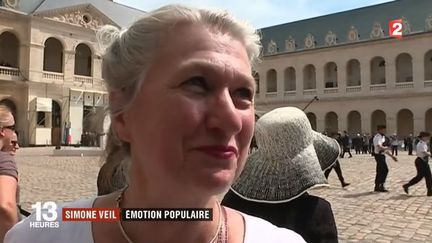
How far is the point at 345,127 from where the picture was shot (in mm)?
44875

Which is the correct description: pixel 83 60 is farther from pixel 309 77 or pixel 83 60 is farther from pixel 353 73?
pixel 353 73

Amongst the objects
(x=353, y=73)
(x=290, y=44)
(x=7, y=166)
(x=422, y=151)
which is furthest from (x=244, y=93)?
(x=290, y=44)

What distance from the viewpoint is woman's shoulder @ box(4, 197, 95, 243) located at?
134 centimetres

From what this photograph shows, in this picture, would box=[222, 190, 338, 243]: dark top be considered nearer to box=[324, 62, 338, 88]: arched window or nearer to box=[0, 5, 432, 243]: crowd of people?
box=[0, 5, 432, 243]: crowd of people

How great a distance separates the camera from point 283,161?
2180 mm

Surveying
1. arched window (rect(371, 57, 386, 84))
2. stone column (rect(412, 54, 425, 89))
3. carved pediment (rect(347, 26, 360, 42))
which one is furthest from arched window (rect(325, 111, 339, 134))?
stone column (rect(412, 54, 425, 89))

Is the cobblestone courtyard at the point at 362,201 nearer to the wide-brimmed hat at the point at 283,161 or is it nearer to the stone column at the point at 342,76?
the wide-brimmed hat at the point at 283,161

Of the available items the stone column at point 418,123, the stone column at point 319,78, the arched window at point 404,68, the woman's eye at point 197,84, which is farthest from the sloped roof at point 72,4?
the woman's eye at point 197,84

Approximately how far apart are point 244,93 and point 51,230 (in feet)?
2.59

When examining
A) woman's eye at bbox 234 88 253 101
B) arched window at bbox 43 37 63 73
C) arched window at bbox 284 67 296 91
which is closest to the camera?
woman's eye at bbox 234 88 253 101

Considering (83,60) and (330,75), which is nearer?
(83,60)

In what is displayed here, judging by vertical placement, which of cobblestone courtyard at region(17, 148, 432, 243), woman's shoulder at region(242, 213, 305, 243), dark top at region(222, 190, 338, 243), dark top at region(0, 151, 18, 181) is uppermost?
dark top at region(0, 151, 18, 181)

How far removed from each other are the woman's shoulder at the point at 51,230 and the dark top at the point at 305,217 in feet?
3.40

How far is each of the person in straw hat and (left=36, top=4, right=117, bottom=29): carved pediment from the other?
35.6m
